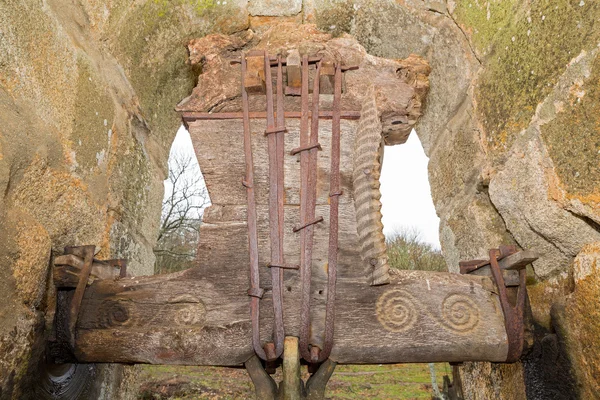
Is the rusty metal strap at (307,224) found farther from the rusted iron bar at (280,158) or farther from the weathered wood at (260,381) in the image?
the weathered wood at (260,381)

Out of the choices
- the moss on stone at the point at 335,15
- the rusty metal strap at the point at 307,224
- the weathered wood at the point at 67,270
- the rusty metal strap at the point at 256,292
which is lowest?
the rusty metal strap at the point at 256,292

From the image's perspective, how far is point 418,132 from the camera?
243 cm

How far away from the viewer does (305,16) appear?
2.27 metres

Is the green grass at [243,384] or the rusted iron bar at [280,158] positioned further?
the green grass at [243,384]

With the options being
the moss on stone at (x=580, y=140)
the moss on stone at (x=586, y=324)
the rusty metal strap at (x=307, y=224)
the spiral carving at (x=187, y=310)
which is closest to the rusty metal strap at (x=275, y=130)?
the rusty metal strap at (x=307, y=224)

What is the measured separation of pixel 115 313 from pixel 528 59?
5.15ft

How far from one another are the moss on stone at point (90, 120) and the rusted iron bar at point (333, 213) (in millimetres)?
869

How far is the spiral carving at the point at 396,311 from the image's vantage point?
4.61 ft

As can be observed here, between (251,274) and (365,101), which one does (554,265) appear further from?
(251,274)

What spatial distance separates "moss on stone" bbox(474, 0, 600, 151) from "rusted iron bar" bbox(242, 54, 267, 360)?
92 centimetres

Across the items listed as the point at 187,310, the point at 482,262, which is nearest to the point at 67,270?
the point at 187,310

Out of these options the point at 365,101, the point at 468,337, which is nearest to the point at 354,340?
the point at 468,337

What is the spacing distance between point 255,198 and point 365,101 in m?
0.55

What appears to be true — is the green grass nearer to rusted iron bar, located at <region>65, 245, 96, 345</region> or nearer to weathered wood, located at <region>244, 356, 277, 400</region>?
rusted iron bar, located at <region>65, 245, 96, 345</region>
